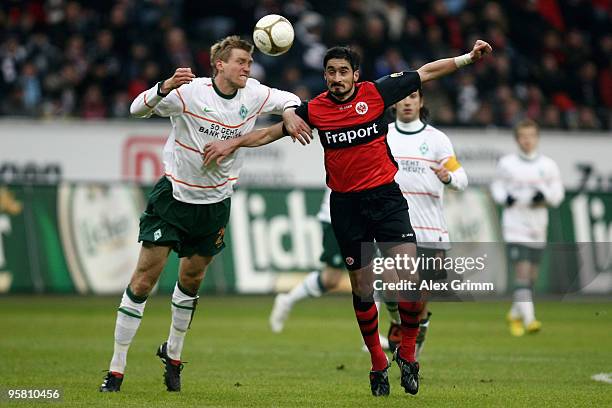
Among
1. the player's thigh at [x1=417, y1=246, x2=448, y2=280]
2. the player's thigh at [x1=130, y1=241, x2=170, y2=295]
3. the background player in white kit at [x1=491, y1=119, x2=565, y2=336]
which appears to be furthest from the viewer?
the background player in white kit at [x1=491, y1=119, x2=565, y2=336]

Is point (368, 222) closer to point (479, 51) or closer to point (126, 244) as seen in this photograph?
point (479, 51)

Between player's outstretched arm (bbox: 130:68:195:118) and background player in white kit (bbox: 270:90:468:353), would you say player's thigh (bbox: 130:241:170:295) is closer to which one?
player's outstretched arm (bbox: 130:68:195:118)

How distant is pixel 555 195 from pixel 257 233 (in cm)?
582

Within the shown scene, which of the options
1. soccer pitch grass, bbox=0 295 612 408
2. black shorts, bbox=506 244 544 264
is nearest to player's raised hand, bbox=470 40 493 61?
soccer pitch grass, bbox=0 295 612 408

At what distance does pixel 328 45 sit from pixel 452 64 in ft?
49.7

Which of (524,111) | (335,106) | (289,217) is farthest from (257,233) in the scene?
(335,106)

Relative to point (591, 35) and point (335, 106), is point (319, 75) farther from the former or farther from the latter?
point (335, 106)

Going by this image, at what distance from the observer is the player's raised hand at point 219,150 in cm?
945

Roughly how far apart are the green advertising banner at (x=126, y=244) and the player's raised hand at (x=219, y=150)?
1036 cm

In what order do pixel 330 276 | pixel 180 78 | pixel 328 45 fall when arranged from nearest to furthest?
1. pixel 180 78
2. pixel 330 276
3. pixel 328 45

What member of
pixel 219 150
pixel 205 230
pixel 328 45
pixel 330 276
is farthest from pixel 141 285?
pixel 328 45

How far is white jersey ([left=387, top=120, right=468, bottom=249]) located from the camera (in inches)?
446

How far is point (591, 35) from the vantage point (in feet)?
93.2

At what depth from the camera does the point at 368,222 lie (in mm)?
9445
